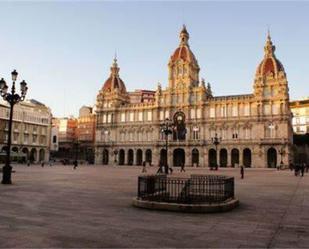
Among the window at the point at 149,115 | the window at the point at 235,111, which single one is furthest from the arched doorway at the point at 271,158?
the window at the point at 149,115

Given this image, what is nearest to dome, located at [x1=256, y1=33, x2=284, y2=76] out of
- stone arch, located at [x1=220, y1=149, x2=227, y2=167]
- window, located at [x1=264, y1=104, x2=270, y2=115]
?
window, located at [x1=264, y1=104, x2=270, y2=115]

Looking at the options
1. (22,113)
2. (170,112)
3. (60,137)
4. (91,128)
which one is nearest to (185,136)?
(170,112)

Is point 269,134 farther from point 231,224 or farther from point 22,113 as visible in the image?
point 231,224

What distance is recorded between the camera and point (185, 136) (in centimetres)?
8338

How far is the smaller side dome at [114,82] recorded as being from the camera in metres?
97.8

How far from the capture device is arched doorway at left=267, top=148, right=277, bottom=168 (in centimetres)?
7381

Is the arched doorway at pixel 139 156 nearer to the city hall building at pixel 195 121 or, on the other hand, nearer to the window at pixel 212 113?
the city hall building at pixel 195 121

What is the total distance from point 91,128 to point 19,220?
122 m

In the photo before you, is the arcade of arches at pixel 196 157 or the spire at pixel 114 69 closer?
the arcade of arches at pixel 196 157

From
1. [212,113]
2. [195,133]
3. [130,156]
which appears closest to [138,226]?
[212,113]

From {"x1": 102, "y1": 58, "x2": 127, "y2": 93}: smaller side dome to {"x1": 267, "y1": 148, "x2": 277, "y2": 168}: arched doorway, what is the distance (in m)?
44.9

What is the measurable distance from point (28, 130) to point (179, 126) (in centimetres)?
4009

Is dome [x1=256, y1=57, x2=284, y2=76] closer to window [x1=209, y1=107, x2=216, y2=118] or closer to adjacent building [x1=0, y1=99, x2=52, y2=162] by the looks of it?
window [x1=209, y1=107, x2=216, y2=118]

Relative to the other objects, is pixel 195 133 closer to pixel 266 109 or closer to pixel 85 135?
pixel 266 109
